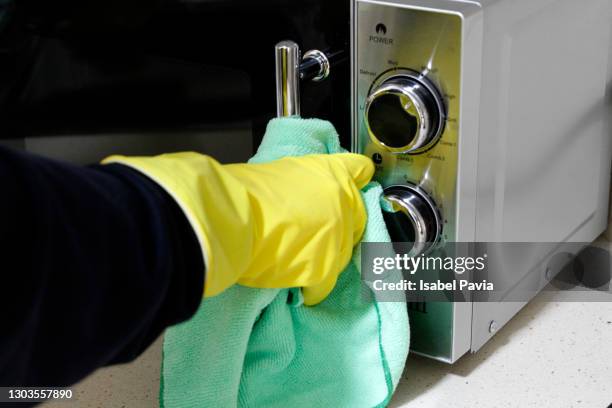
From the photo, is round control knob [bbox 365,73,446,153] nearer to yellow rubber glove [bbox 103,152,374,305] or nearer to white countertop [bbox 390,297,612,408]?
yellow rubber glove [bbox 103,152,374,305]

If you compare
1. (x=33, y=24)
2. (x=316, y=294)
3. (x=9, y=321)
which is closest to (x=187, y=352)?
(x=316, y=294)

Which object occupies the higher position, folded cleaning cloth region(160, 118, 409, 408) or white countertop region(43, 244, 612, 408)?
folded cleaning cloth region(160, 118, 409, 408)

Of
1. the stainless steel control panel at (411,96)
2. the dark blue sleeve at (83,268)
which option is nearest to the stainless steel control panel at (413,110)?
the stainless steel control panel at (411,96)

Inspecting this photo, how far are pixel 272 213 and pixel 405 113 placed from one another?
0.45 ft

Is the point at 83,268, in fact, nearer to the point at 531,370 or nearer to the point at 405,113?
the point at 405,113

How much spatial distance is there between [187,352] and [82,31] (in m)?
0.30

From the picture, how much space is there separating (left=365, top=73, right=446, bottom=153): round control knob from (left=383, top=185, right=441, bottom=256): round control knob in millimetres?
34

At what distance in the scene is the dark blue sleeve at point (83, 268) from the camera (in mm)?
384

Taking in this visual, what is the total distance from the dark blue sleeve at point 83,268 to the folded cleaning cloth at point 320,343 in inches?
6.0

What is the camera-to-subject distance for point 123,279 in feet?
1.38

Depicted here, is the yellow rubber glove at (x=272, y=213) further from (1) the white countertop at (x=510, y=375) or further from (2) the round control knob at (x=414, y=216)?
(1) the white countertop at (x=510, y=375)

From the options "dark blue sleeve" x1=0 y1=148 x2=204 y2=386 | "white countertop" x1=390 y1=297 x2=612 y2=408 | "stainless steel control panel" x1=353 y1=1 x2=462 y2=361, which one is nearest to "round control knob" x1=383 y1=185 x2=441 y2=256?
"stainless steel control panel" x1=353 y1=1 x2=462 y2=361

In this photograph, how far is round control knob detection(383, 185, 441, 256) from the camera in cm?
63

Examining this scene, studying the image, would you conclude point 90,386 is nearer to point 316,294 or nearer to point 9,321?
point 316,294
